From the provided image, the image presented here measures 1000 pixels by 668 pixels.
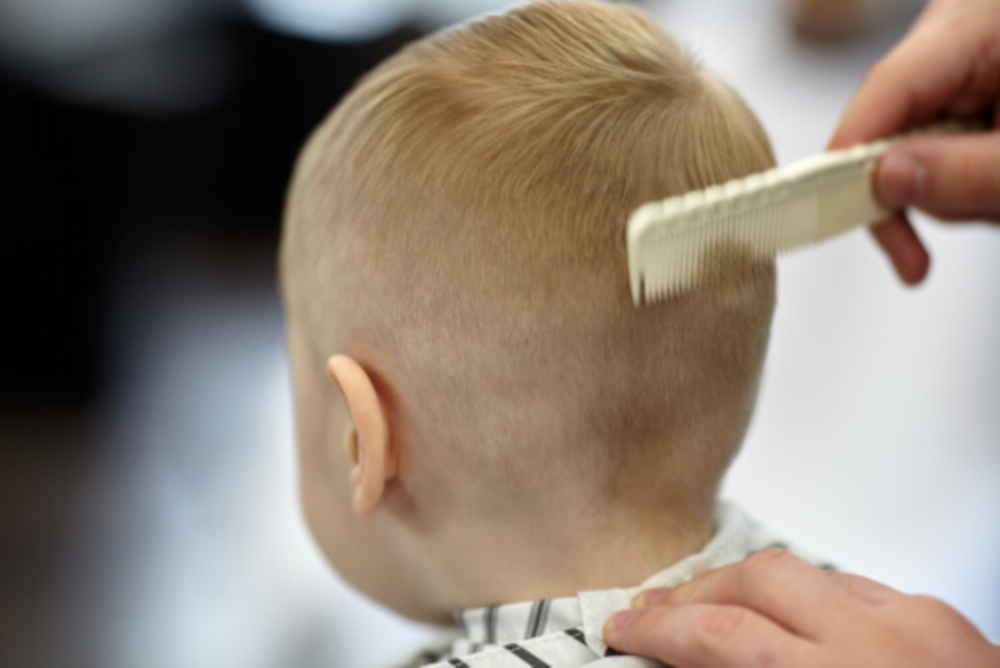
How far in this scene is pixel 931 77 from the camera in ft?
2.40

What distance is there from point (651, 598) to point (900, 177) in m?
0.32

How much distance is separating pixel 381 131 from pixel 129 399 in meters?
1.65

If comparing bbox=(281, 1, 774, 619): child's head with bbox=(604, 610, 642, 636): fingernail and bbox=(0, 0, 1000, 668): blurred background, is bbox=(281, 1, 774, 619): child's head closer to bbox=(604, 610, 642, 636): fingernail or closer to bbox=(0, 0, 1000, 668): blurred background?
bbox=(604, 610, 642, 636): fingernail

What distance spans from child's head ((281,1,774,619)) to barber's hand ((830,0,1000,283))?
10 cm

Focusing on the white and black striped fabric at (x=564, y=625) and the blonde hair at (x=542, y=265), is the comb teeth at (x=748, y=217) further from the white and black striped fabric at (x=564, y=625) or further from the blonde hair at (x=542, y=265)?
the white and black striped fabric at (x=564, y=625)

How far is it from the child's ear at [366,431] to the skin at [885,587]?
18 cm

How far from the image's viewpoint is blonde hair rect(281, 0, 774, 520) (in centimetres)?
58

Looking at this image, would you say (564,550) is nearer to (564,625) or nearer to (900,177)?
(564,625)

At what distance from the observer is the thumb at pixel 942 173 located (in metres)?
0.65

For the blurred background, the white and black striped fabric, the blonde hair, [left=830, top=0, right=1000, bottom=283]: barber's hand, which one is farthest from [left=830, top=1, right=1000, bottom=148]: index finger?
the blurred background

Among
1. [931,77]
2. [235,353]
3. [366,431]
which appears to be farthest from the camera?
[235,353]

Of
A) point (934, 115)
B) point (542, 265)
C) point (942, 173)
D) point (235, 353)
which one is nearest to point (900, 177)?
point (942, 173)

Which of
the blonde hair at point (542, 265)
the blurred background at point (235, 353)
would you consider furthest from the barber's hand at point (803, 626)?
the blurred background at point (235, 353)

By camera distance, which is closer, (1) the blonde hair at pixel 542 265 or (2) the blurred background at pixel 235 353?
(1) the blonde hair at pixel 542 265
